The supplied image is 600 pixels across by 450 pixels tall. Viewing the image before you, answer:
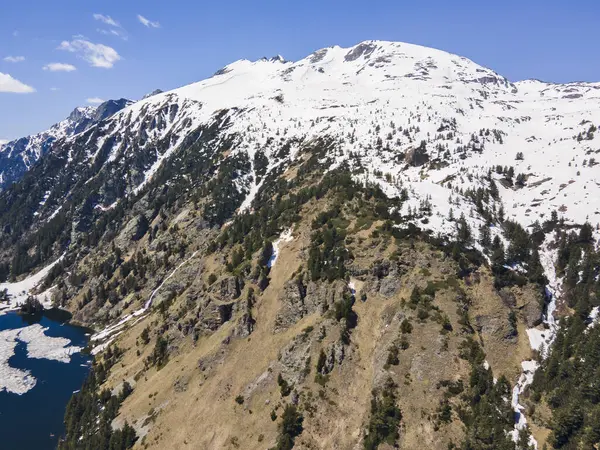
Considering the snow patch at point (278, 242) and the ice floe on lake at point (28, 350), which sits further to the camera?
the ice floe on lake at point (28, 350)

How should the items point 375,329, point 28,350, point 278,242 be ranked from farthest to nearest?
point 28,350 → point 278,242 → point 375,329

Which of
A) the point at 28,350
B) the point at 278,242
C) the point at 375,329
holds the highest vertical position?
the point at 278,242

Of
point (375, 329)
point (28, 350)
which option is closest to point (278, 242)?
point (375, 329)

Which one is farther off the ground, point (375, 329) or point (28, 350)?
point (375, 329)

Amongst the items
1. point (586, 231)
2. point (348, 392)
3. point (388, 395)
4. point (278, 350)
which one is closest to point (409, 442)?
point (388, 395)

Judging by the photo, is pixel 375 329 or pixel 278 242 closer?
pixel 375 329

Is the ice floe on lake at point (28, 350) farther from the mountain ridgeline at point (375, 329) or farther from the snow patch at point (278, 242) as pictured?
the snow patch at point (278, 242)

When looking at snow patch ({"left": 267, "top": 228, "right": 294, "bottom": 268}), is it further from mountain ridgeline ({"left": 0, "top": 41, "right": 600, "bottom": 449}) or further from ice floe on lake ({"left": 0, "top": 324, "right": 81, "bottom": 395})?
ice floe on lake ({"left": 0, "top": 324, "right": 81, "bottom": 395})

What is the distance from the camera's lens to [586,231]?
112375mm

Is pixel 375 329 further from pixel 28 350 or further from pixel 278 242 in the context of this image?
pixel 28 350

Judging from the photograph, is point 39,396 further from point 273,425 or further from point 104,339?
point 273,425

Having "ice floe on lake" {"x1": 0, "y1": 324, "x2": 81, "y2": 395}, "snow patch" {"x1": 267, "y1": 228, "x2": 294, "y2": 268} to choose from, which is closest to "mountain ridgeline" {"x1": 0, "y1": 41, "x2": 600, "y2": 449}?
"snow patch" {"x1": 267, "y1": 228, "x2": 294, "y2": 268}

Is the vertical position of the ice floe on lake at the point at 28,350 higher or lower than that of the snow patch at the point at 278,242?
lower

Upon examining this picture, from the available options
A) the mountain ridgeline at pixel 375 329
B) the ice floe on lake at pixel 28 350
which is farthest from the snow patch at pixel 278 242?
the ice floe on lake at pixel 28 350
